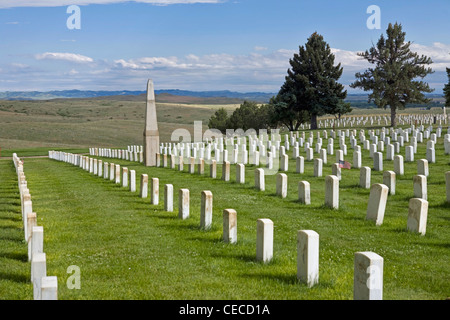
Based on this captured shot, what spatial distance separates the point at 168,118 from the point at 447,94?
9593 centimetres

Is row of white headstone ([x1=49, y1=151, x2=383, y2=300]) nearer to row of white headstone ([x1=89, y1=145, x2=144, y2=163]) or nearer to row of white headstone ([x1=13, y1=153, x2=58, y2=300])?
row of white headstone ([x1=13, y1=153, x2=58, y2=300])

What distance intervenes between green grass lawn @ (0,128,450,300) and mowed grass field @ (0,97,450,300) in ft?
0.05

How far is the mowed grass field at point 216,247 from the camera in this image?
23.0 feet

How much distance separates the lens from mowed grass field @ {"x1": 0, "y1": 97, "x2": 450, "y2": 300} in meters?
7.02

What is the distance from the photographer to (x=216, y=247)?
9.36 m

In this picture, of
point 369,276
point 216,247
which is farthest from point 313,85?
point 369,276

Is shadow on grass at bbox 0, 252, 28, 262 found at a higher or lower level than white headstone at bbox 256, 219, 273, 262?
lower

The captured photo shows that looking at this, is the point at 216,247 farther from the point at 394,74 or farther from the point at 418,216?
the point at 394,74


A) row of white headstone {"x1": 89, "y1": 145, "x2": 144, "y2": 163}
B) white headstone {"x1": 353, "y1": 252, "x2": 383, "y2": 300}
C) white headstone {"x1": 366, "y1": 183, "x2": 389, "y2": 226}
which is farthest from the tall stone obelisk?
white headstone {"x1": 353, "y1": 252, "x2": 383, "y2": 300}

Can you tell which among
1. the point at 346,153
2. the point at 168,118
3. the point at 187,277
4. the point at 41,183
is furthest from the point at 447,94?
the point at 168,118

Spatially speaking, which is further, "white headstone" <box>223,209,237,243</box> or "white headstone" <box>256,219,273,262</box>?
"white headstone" <box>223,209,237,243</box>

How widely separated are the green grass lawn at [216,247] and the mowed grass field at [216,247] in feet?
0.05
